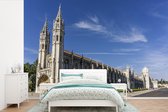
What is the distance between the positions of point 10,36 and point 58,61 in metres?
2.90

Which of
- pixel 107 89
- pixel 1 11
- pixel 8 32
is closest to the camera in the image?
pixel 107 89

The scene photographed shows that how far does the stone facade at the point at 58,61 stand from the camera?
28.4 feet

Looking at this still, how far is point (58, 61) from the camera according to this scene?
9.15 m

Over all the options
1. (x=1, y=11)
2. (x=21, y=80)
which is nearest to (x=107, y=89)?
(x=21, y=80)

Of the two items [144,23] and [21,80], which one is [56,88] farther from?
[144,23]

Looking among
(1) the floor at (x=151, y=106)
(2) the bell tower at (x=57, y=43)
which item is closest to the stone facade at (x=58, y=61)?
(2) the bell tower at (x=57, y=43)

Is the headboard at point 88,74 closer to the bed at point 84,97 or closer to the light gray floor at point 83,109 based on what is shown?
the light gray floor at point 83,109

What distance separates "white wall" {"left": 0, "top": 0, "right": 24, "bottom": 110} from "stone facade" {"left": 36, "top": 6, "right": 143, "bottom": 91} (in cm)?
134

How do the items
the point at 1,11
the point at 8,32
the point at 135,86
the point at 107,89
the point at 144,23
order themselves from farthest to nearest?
the point at 135,86 → the point at 144,23 → the point at 8,32 → the point at 1,11 → the point at 107,89

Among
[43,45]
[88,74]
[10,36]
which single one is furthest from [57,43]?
[10,36]

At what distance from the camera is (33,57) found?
28.5 feet

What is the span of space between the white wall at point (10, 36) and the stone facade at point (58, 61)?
52.9 inches

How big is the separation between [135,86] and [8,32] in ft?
15.6

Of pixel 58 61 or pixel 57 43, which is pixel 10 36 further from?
pixel 58 61
